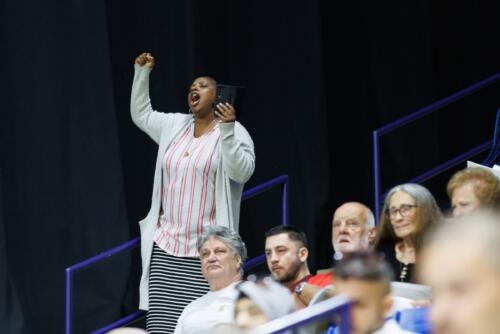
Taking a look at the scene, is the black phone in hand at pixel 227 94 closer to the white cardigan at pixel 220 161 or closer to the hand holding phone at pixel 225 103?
the hand holding phone at pixel 225 103

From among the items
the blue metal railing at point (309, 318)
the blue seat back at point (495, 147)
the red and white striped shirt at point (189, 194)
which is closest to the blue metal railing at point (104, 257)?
the red and white striped shirt at point (189, 194)

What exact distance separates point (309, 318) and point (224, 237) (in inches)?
97.2

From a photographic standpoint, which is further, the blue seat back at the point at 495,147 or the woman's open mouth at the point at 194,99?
the blue seat back at the point at 495,147

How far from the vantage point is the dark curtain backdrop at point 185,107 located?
6.32 metres

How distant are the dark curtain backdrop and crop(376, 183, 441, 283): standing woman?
7.95ft

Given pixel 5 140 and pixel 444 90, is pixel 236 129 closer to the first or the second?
pixel 5 140

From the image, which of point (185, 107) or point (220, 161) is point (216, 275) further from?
point (185, 107)

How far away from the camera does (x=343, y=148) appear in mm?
7242

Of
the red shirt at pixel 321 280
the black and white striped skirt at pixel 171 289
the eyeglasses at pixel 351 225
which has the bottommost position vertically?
the black and white striped skirt at pixel 171 289

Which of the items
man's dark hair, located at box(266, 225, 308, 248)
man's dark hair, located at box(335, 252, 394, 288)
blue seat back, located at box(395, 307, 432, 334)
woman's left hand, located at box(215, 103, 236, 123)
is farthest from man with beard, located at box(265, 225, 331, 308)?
man's dark hair, located at box(335, 252, 394, 288)

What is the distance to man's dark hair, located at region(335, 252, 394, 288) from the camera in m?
1.81

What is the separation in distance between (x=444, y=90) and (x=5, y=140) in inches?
106

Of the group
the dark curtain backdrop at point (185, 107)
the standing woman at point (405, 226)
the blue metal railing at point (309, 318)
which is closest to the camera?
the blue metal railing at point (309, 318)

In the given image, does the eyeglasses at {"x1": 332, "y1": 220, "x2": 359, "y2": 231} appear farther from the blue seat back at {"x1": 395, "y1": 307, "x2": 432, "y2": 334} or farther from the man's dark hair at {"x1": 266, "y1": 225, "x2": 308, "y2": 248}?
the blue seat back at {"x1": 395, "y1": 307, "x2": 432, "y2": 334}
